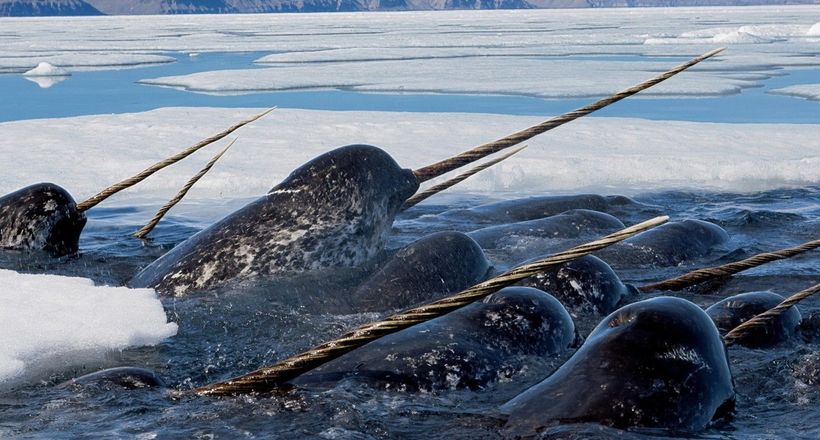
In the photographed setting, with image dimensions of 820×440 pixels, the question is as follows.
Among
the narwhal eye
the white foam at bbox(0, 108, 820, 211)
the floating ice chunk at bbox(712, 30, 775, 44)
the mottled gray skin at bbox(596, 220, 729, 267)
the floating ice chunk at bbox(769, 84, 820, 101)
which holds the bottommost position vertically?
the floating ice chunk at bbox(712, 30, 775, 44)

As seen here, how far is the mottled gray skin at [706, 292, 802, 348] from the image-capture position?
4.80 m

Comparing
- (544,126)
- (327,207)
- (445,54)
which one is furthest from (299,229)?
(445,54)

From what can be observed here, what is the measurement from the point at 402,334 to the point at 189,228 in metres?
4.48

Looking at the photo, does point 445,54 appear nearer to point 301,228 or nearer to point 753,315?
point 301,228

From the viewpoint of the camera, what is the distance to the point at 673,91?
1950 centimetres

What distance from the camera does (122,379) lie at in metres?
4.05

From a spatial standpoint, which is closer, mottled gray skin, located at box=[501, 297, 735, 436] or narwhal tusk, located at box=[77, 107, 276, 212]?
mottled gray skin, located at box=[501, 297, 735, 436]

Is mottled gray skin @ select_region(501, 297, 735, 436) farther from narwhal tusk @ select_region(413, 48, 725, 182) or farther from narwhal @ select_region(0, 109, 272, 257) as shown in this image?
narwhal @ select_region(0, 109, 272, 257)

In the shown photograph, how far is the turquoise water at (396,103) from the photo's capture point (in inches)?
655

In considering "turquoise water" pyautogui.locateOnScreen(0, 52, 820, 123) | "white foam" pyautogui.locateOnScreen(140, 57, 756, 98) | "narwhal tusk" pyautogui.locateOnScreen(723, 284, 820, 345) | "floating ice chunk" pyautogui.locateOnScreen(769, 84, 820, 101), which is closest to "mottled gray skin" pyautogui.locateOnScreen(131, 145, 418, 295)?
"narwhal tusk" pyautogui.locateOnScreen(723, 284, 820, 345)

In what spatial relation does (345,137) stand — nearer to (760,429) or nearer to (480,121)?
(480,121)

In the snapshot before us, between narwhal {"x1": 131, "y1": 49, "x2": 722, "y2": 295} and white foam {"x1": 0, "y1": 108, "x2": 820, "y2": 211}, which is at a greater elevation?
narwhal {"x1": 131, "y1": 49, "x2": 722, "y2": 295}

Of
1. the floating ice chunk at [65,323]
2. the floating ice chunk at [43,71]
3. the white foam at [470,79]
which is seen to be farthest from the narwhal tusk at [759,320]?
the floating ice chunk at [43,71]

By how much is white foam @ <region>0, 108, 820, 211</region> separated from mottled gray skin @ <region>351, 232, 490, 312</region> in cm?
426
